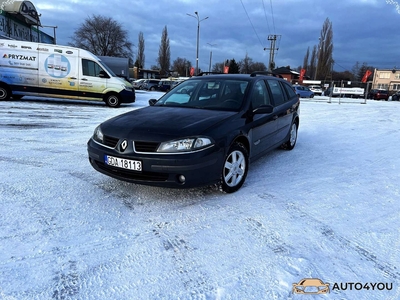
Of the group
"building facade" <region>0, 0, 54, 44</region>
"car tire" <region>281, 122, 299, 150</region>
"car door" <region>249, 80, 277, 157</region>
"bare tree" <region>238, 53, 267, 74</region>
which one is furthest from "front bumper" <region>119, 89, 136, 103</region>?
"bare tree" <region>238, 53, 267, 74</region>

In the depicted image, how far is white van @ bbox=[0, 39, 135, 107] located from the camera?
1101cm

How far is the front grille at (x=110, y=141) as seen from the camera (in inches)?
122

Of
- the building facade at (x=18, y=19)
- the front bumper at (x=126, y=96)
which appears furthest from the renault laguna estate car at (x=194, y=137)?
the building facade at (x=18, y=19)

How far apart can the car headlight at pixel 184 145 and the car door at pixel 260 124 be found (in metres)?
0.99

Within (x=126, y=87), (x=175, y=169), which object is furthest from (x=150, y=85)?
(x=175, y=169)

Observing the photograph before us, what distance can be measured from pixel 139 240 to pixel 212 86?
2650mm

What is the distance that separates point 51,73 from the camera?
11297 millimetres

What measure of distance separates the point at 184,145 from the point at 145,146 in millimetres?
404

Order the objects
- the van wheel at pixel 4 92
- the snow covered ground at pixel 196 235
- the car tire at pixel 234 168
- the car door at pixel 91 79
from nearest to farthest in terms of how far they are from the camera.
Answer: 1. the snow covered ground at pixel 196 235
2. the car tire at pixel 234 168
3. the van wheel at pixel 4 92
4. the car door at pixel 91 79

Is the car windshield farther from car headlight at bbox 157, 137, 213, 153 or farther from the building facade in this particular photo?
the building facade

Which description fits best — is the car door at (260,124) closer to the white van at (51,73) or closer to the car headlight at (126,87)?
the car headlight at (126,87)

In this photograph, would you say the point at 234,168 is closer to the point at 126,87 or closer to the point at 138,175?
the point at 138,175

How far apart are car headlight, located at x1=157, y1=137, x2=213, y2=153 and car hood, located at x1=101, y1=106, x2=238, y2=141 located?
0.06 m

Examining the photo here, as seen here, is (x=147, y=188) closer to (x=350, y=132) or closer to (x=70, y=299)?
(x=70, y=299)
